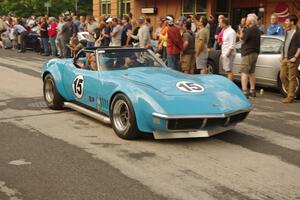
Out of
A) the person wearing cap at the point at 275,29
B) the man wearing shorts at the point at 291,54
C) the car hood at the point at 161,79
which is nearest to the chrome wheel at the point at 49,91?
the car hood at the point at 161,79

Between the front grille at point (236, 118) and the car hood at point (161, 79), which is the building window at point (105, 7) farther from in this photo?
the front grille at point (236, 118)

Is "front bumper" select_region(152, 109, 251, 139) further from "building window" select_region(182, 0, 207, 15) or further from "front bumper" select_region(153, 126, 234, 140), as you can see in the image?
"building window" select_region(182, 0, 207, 15)

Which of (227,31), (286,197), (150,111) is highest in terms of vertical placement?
(227,31)

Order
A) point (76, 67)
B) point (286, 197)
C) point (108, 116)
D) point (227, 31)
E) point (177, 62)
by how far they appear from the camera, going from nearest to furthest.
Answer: point (286, 197) < point (108, 116) < point (76, 67) < point (227, 31) < point (177, 62)

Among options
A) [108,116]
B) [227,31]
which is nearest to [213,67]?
[227,31]

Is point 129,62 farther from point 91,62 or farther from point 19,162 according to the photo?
point 19,162

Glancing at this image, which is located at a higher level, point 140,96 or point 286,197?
point 140,96

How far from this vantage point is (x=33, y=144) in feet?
20.8

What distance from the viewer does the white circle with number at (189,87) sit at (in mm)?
6474

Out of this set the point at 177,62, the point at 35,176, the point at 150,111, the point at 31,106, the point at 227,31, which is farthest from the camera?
the point at 177,62

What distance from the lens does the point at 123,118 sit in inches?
264

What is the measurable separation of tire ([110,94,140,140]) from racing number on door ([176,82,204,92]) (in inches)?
29.6

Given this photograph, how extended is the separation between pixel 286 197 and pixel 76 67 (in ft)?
15.1

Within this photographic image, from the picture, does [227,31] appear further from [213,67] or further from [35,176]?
[35,176]
